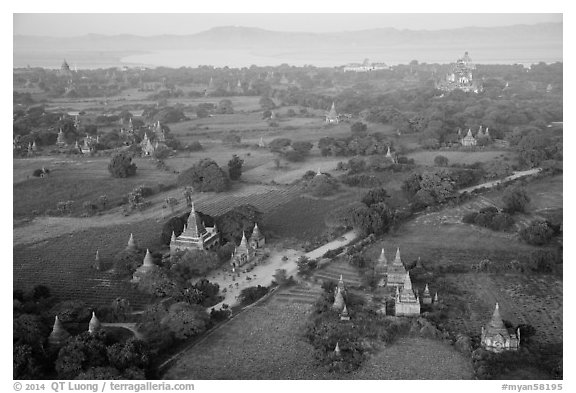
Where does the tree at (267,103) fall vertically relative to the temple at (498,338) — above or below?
above

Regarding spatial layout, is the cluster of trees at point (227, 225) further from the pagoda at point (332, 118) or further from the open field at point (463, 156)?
the pagoda at point (332, 118)

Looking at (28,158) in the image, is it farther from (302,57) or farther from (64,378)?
(302,57)

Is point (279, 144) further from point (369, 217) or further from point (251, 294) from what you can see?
point (251, 294)

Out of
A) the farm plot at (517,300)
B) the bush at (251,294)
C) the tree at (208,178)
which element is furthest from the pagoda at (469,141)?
the bush at (251,294)

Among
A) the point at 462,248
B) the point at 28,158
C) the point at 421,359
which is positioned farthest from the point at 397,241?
the point at 28,158

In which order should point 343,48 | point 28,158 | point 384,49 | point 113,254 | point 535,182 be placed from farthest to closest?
point 343,48 < point 384,49 < point 28,158 < point 535,182 < point 113,254
